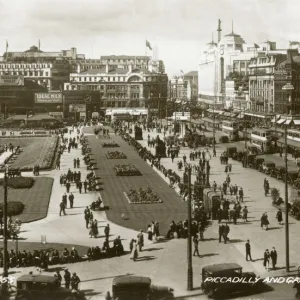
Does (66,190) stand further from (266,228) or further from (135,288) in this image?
(135,288)

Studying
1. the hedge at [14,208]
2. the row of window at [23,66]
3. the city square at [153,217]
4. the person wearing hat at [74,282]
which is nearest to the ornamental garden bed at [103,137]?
the city square at [153,217]

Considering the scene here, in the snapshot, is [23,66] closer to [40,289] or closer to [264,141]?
[264,141]

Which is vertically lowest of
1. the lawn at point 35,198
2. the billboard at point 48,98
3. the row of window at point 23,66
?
the lawn at point 35,198

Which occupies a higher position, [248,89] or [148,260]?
[248,89]

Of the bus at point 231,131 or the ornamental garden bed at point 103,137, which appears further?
the ornamental garden bed at point 103,137

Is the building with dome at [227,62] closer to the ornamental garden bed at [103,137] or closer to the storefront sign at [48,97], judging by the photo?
the storefront sign at [48,97]

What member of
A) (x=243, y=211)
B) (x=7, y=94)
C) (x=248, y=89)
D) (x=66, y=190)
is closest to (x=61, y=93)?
(x=7, y=94)
